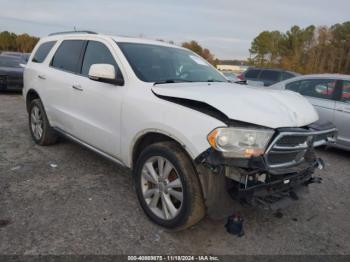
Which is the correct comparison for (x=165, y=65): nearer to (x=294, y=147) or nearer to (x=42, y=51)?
(x=294, y=147)

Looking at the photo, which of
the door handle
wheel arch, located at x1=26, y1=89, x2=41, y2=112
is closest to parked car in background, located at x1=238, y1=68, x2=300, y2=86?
wheel arch, located at x1=26, y1=89, x2=41, y2=112

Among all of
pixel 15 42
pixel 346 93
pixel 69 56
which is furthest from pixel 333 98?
pixel 15 42

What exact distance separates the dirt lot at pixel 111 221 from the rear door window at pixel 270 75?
30.5 ft

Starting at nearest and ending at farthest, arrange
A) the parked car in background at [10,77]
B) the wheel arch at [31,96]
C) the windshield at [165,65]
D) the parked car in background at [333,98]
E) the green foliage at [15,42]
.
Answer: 1. the windshield at [165,65]
2. the wheel arch at [31,96]
3. the parked car in background at [333,98]
4. the parked car in background at [10,77]
5. the green foliage at [15,42]

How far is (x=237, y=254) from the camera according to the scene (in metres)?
2.79

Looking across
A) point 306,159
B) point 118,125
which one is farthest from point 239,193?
point 118,125

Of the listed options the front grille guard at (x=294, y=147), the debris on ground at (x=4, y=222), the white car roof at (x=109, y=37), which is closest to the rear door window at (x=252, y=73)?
the white car roof at (x=109, y=37)

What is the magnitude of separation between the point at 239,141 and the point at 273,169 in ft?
1.20

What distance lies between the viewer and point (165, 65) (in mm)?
3787

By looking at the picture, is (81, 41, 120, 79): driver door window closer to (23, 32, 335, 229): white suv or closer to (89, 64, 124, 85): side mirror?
(23, 32, 335, 229): white suv

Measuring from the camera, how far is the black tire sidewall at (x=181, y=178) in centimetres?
271

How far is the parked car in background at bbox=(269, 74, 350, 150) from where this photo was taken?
5.74 meters

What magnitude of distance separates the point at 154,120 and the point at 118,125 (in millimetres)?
627

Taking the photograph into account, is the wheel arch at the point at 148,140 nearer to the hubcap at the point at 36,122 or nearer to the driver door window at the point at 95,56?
the driver door window at the point at 95,56
